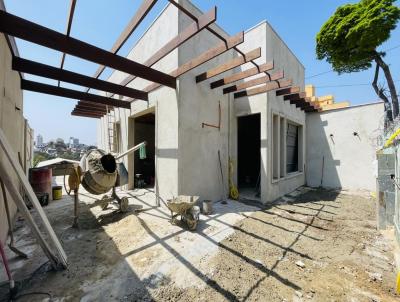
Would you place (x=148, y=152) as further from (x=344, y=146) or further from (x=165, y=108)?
(x=344, y=146)

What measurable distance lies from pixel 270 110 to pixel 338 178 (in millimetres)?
6149

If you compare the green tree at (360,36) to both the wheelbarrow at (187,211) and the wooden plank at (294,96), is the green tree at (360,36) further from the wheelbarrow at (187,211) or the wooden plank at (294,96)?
the wheelbarrow at (187,211)

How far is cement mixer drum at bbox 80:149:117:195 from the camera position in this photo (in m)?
4.76

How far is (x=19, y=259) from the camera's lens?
316 centimetres

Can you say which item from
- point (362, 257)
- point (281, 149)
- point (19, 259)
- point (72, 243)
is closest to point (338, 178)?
point (281, 149)

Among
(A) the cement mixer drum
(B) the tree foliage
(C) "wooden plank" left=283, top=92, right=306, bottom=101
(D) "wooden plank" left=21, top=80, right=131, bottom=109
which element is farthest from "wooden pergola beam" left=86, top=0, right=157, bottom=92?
(B) the tree foliage

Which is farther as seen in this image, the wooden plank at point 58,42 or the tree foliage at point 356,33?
the tree foliage at point 356,33

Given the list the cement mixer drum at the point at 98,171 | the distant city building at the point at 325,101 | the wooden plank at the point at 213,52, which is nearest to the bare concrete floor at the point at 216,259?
the cement mixer drum at the point at 98,171

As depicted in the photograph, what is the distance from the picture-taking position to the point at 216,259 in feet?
10.6

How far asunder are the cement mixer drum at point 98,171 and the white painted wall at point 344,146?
1036 centimetres

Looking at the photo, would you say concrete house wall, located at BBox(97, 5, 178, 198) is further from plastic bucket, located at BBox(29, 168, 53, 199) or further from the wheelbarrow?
plastic bucket, located at BBox(29, 168, 53, 199)

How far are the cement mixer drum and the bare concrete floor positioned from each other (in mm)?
936

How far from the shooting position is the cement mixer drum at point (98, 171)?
476cm

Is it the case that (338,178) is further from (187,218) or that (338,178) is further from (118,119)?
(118,119)
